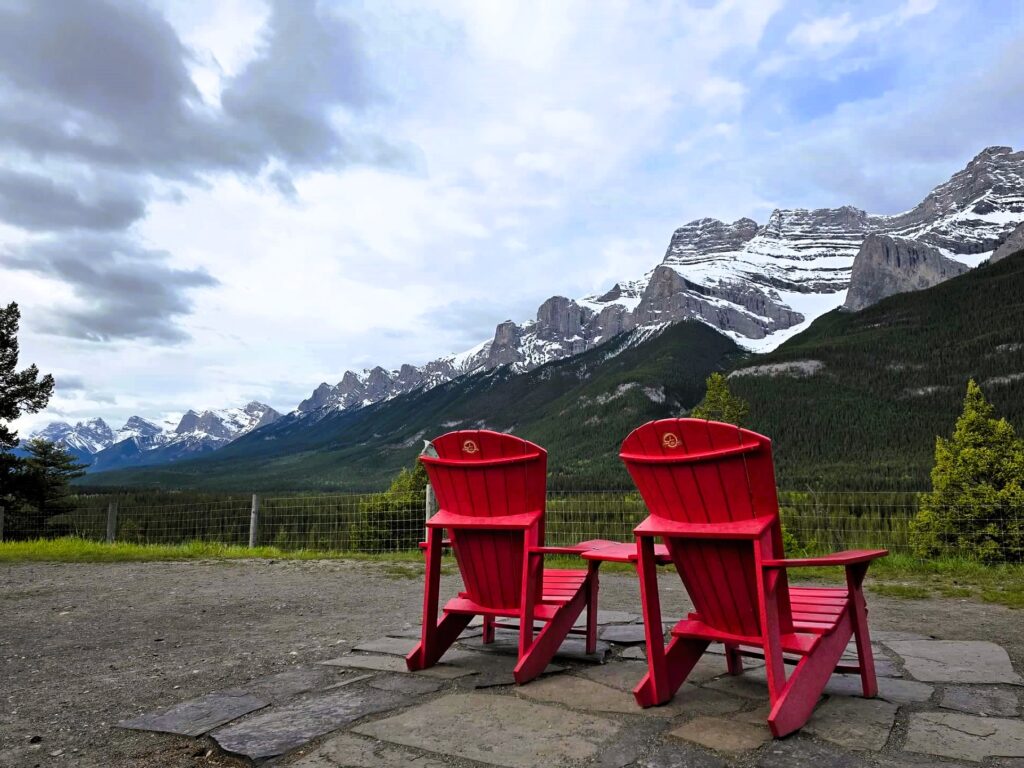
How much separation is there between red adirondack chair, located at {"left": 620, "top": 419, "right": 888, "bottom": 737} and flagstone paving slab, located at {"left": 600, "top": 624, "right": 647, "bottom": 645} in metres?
1.08

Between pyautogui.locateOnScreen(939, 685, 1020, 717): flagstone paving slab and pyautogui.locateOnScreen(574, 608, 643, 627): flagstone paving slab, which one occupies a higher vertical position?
pyautogui.locateOnScreen(939, 685, 1020, 717): flagstone paving slab

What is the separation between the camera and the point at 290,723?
264 cm

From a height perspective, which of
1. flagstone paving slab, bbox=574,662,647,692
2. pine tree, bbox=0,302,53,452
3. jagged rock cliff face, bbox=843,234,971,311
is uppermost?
jagged rock cliff face, bbox=843,234,971,311

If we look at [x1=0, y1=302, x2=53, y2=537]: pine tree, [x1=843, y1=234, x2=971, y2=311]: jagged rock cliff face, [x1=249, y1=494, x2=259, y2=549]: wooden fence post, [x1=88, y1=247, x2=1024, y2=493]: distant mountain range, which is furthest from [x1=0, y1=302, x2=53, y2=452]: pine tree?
[x1=843, y1=234, x2=971, y2=311]: jagged rock cliff face

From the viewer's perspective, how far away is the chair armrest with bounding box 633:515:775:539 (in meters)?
2.55

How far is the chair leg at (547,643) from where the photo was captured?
3154 millimetres

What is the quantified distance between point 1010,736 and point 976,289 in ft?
429

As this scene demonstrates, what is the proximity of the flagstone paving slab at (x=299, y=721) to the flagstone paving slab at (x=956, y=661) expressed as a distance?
8.33 ft

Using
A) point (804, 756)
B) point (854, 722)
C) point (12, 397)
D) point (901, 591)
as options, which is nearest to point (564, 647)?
point (854, 722)

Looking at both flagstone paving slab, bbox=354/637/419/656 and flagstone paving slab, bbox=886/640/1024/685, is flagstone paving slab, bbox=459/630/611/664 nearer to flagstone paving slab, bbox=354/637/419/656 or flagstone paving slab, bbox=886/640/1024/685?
flagstone paving slab, bbox=354/637/419/656

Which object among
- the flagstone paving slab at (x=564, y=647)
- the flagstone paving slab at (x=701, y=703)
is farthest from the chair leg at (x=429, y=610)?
the flagstone paving slab at (x=701, y=703)

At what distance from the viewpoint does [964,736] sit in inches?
94.0

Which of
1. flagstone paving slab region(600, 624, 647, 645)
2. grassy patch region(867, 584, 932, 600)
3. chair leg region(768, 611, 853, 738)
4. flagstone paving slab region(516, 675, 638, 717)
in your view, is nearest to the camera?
chair leg region(768, 611, 853, 738)

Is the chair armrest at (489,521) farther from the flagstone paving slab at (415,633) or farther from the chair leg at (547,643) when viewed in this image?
the flagstone paving slab at (415,633)
